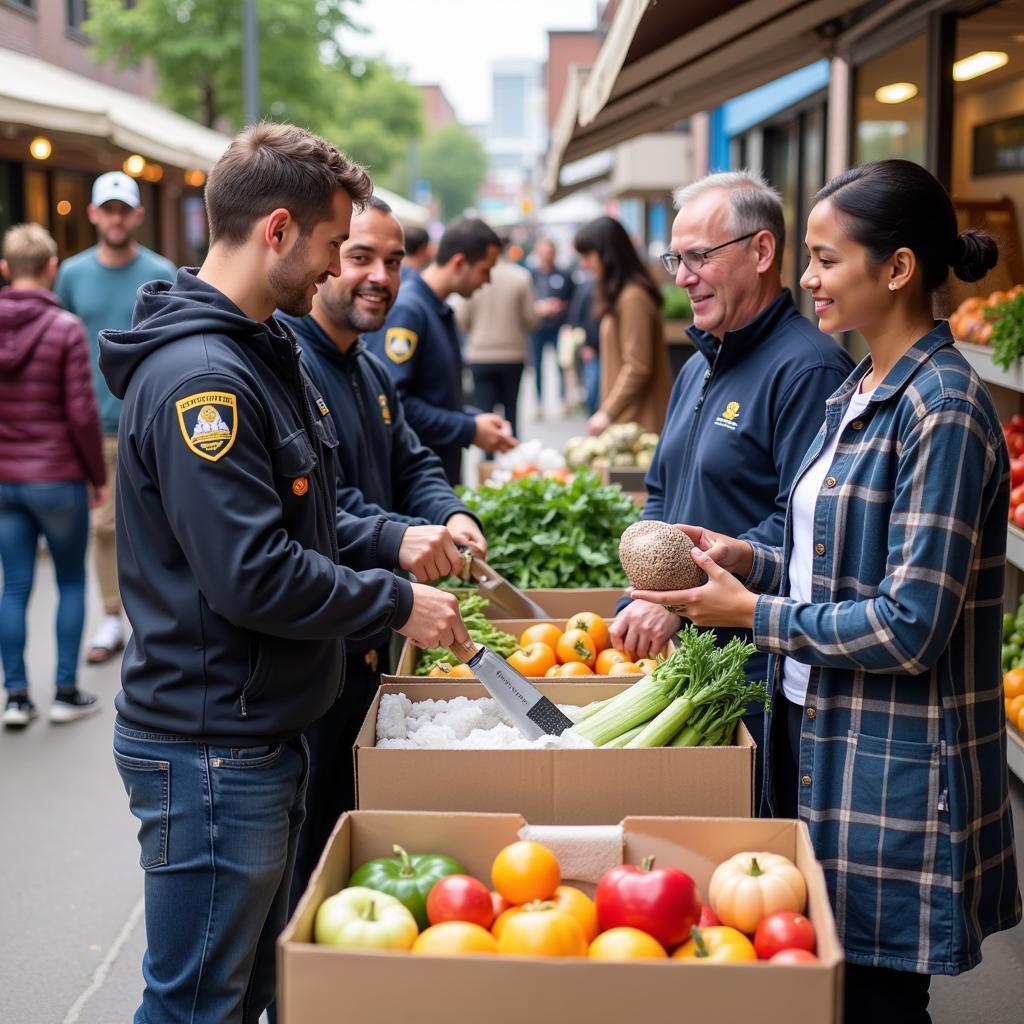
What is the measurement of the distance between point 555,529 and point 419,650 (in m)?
1.28

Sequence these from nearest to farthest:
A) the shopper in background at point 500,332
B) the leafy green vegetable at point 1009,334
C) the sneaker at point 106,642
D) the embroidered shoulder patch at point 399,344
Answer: the leafy green vegetable at point 1009,334 < the embroidered shoulder patch at point 399,344 < the sneaker at point 106,642 < the shopper in background at point 500,332

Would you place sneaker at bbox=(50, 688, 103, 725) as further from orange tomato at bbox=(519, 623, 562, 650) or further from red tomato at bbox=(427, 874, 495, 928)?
red tomato at bbox=(427, 874, 495, 928)

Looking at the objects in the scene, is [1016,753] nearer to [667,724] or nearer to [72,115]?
[667,724]

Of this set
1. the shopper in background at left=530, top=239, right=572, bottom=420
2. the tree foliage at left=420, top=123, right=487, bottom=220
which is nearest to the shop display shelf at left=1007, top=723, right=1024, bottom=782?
the shopper in background at left=530, top=239, right=572, bottom=420

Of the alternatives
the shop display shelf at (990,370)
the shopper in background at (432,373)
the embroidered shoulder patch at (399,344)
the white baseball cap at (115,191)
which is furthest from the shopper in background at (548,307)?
the shop display shelf at (990,370)

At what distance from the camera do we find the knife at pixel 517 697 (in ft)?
8.94

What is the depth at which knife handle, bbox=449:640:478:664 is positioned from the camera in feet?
8.75

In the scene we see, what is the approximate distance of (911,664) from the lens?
2.28 metres

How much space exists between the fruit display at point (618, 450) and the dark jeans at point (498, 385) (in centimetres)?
483

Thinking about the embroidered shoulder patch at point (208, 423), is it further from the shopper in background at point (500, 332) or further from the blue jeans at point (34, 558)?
the shopper in background at point (500, 332)

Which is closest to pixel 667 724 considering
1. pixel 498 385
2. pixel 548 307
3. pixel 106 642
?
pixel 106 642

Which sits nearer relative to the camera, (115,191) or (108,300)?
(115,191)

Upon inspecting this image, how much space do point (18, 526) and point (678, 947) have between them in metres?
5.23

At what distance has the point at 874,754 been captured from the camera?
239 cm
